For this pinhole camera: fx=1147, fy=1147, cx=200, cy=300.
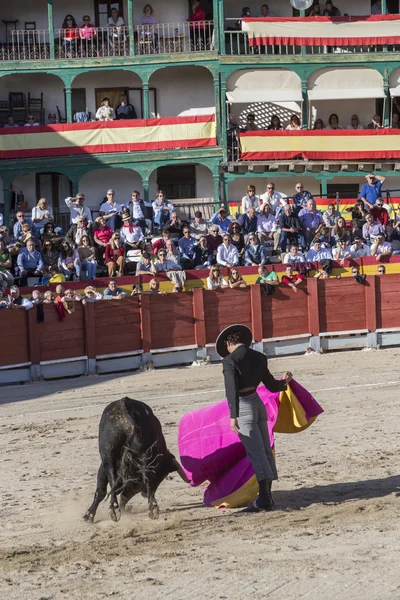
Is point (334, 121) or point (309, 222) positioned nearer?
point (309, 222)

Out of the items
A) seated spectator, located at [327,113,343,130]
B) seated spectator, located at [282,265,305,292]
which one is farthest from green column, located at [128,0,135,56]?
seated spectator, located at [282,265,305,292]

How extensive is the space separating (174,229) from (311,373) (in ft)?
19.1

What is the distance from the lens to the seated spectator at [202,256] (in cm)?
2019

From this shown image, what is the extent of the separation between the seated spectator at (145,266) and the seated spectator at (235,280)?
1.28m

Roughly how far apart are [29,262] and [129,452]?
35.6 ft

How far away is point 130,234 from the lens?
20.7 metres

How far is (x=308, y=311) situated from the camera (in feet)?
63.4

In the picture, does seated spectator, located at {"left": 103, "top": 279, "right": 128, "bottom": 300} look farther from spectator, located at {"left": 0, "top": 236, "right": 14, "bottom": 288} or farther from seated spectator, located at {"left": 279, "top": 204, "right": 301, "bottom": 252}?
seated spectator, located at {"left": 279, "top": 204, "right": 301, "bottom": 252}

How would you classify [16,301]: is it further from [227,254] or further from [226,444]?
[226,444]

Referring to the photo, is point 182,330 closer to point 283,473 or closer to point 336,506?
point 283,473

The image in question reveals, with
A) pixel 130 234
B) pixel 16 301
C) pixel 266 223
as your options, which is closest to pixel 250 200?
pixel 266 223

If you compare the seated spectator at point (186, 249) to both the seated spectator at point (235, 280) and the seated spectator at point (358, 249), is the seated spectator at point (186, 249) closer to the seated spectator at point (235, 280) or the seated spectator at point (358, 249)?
the seated spectator at point (235, 280)

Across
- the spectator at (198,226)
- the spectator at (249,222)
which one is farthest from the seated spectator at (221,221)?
the spectator at (198,226)

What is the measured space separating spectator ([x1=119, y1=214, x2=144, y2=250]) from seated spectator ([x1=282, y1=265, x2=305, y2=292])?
2926mm
